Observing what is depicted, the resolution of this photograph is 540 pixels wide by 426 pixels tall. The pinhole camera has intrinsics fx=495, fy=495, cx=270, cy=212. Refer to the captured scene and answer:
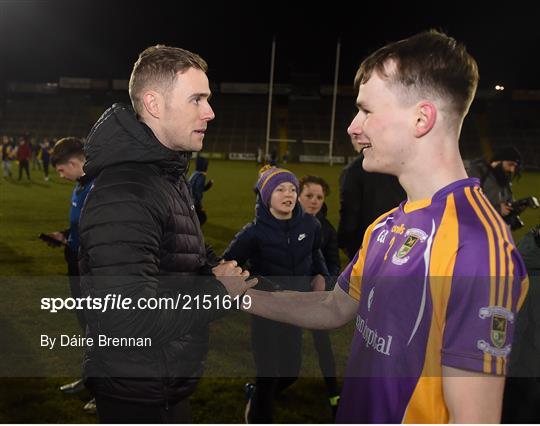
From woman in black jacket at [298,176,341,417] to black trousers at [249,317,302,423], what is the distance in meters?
0.37

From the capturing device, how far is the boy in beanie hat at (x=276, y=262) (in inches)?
139

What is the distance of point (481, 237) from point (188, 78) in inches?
52.6

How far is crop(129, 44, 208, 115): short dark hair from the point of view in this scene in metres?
2.04

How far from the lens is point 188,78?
6.79ft

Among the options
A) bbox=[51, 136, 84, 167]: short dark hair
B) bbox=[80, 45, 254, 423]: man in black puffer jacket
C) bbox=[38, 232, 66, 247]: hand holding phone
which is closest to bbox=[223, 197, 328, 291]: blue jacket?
bbox=[80, 45, 254, 423]: man in black puffer jacket

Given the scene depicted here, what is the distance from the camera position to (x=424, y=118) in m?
1.50

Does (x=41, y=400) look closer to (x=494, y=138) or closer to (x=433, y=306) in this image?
(x=433, y=306)

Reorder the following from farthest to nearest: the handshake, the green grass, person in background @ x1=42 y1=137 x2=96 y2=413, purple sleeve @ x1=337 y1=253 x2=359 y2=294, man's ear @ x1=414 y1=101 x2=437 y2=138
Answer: person in background @ x1=42 y1=137 x2=96 y2=413 < the green grass < the handshake < purple sleeve @ x1=337 y1=253 x2=359 y2=294 < man's ear @ x1=414 y1=101 x2=437 y2=138

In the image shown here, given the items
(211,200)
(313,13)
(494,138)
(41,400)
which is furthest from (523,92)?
(41,400)

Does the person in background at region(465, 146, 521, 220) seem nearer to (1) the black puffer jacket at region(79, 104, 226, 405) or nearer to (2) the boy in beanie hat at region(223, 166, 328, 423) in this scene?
(2) the boy in beanie hat at region(223, 166, 328, 423)

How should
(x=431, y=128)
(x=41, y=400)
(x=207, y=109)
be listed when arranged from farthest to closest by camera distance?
(x=41, y=400) < (x=207, y=109) < (x=431, y=128)

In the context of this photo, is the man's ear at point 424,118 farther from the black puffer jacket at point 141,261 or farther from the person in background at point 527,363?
the person in background at point 527,363

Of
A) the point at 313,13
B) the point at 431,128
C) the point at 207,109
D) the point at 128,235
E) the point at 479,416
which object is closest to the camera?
the point at 479,416

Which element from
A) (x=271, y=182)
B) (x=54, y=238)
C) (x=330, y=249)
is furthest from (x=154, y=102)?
(x=54, y=238)
